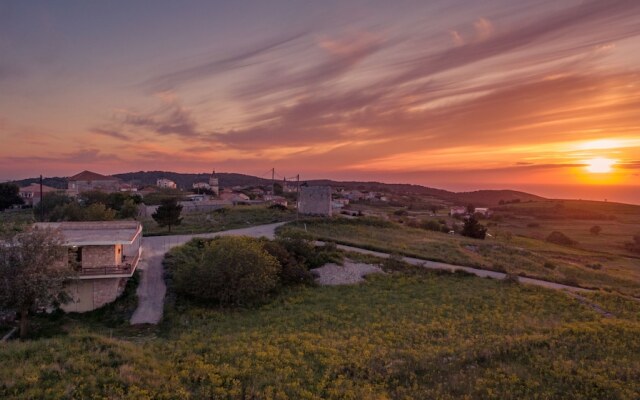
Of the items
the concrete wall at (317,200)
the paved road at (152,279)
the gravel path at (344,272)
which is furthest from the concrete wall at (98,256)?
the concrete wall at (317,200)

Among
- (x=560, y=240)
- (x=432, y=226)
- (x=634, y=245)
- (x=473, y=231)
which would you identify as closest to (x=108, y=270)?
(x=473, y=231)

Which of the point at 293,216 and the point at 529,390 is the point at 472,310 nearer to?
the point at 529,390

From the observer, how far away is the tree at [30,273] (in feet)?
57.8

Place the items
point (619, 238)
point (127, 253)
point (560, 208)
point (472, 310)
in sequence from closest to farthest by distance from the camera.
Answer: point (472, 310) → point (127, 253) → point (619, 238) → point (560, 208)

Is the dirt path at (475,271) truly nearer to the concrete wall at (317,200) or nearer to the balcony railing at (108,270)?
the concrete wall at (317,200)

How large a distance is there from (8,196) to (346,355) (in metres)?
83.9

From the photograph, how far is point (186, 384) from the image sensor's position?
12383 millimetres

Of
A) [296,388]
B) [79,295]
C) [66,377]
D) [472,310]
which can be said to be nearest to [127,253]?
[79,295]

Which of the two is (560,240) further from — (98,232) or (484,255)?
(98,232)

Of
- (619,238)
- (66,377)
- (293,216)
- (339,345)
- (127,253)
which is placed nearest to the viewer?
(66,377)

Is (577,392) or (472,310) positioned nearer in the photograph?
(577,392)

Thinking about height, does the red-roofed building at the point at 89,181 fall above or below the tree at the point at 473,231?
above

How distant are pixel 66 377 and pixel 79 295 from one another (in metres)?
11.8

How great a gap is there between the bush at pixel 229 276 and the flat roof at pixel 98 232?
384cm
